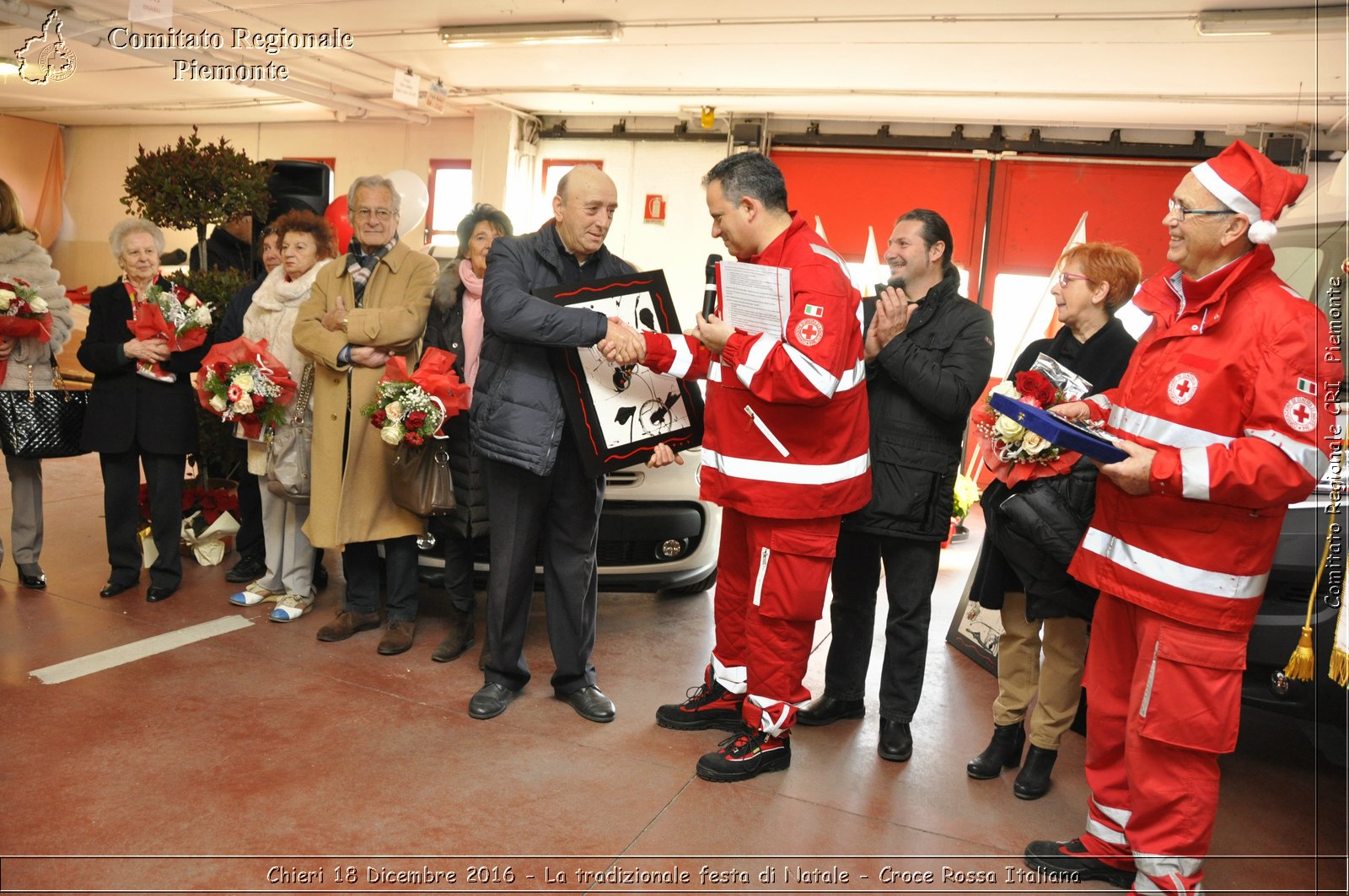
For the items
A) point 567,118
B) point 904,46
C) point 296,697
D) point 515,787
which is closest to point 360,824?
point 515,787

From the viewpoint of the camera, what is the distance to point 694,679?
4.09m

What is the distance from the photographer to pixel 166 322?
439 cm

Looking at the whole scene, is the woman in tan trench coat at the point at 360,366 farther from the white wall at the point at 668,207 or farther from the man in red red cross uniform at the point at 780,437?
the white wall at the point at 668,207

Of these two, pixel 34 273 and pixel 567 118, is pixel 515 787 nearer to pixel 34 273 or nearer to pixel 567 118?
pixel 34 273

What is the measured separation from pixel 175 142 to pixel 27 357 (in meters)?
13.1

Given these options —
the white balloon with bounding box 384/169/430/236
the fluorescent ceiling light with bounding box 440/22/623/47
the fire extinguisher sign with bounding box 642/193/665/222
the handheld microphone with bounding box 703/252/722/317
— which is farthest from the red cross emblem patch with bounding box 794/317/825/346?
the fire extinguisher sign with bounding box 642/193/665/222

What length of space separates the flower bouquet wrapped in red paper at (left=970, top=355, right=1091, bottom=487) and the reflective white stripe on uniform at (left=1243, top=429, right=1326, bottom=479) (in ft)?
2.04

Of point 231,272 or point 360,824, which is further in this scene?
point 231,272

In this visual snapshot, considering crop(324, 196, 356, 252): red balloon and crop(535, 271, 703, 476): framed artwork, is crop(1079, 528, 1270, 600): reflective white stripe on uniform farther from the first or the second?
crop(324, 196, 356, 252): red balloon

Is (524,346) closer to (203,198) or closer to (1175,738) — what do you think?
(1175,738)

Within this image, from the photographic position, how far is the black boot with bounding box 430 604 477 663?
161 inches

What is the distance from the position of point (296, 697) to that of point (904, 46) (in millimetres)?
6742

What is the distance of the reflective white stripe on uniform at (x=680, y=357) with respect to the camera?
3.31m

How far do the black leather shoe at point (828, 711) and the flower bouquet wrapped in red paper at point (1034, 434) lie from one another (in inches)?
47.7
